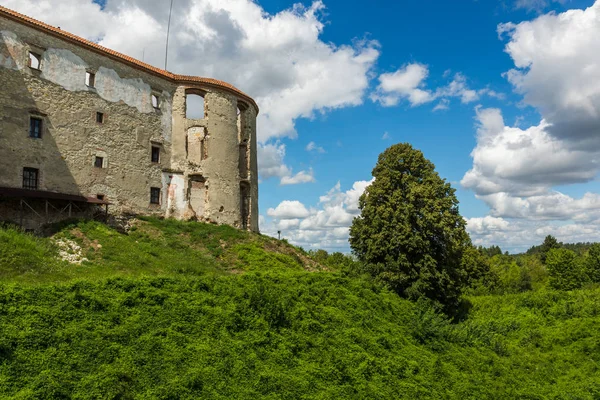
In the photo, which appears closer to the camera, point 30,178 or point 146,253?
point 146,253

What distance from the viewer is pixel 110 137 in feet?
79.3

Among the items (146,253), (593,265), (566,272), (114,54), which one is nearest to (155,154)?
(114,54)

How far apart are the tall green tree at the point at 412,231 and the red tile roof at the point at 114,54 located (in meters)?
12.7

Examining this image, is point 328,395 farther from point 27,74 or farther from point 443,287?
point 27,74

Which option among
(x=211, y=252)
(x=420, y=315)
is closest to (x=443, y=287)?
(x=420, y=315)

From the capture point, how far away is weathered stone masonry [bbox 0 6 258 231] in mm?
20125

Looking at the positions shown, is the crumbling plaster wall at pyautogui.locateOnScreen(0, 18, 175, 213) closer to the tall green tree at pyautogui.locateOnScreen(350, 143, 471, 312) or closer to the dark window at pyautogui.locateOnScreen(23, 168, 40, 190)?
the dark window at pyautogui.locateOnScreen(23, 168, 40, 190)

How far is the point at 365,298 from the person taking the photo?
15.1 metres

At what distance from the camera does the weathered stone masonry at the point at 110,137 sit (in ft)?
66.0

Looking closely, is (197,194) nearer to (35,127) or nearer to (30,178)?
(30,178)

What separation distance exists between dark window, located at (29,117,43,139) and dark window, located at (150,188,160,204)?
6959 millimetres

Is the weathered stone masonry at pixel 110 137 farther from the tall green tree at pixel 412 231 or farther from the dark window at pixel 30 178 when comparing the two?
the tall green tree at pixel 412 231

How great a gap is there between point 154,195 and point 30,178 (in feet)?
23.5

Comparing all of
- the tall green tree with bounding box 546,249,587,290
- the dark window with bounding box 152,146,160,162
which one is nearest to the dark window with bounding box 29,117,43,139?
the dark window with bounding box 152,146,160,162
